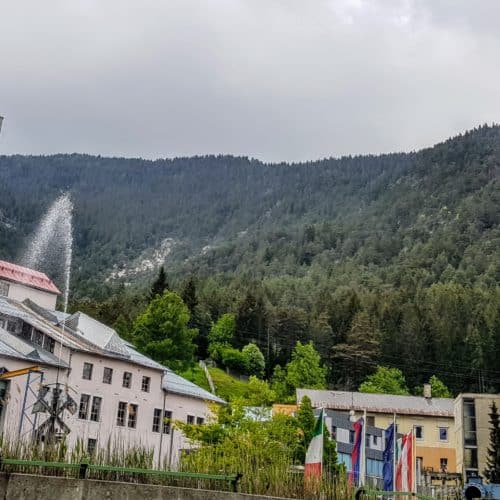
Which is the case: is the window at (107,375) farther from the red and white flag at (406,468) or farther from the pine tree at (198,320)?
the pine tree at (198,320)

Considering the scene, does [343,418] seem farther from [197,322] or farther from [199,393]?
[197,322]

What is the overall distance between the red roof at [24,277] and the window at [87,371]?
16361 mm

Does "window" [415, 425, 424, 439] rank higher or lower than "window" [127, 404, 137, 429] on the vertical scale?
higher

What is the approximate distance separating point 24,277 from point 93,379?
59.9 feet

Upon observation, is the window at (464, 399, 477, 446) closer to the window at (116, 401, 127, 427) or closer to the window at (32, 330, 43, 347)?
the window at (116, 401, 127, 427)

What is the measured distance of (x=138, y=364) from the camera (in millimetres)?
62656

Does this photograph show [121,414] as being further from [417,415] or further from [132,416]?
[417,415]

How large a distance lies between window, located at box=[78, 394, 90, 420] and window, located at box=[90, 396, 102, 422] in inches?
17.7

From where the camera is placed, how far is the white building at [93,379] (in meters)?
54.4

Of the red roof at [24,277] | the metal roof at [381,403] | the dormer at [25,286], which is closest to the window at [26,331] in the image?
the dormer at [25,286]

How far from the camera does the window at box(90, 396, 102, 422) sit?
5812 cm

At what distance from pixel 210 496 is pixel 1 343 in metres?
45.6

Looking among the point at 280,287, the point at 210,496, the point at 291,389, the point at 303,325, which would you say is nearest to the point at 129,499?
the point at 210,496

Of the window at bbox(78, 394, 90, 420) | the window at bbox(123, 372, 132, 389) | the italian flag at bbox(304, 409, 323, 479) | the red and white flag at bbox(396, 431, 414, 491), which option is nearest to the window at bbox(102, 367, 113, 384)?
the window at bbox(123, 372, 132, 389)
